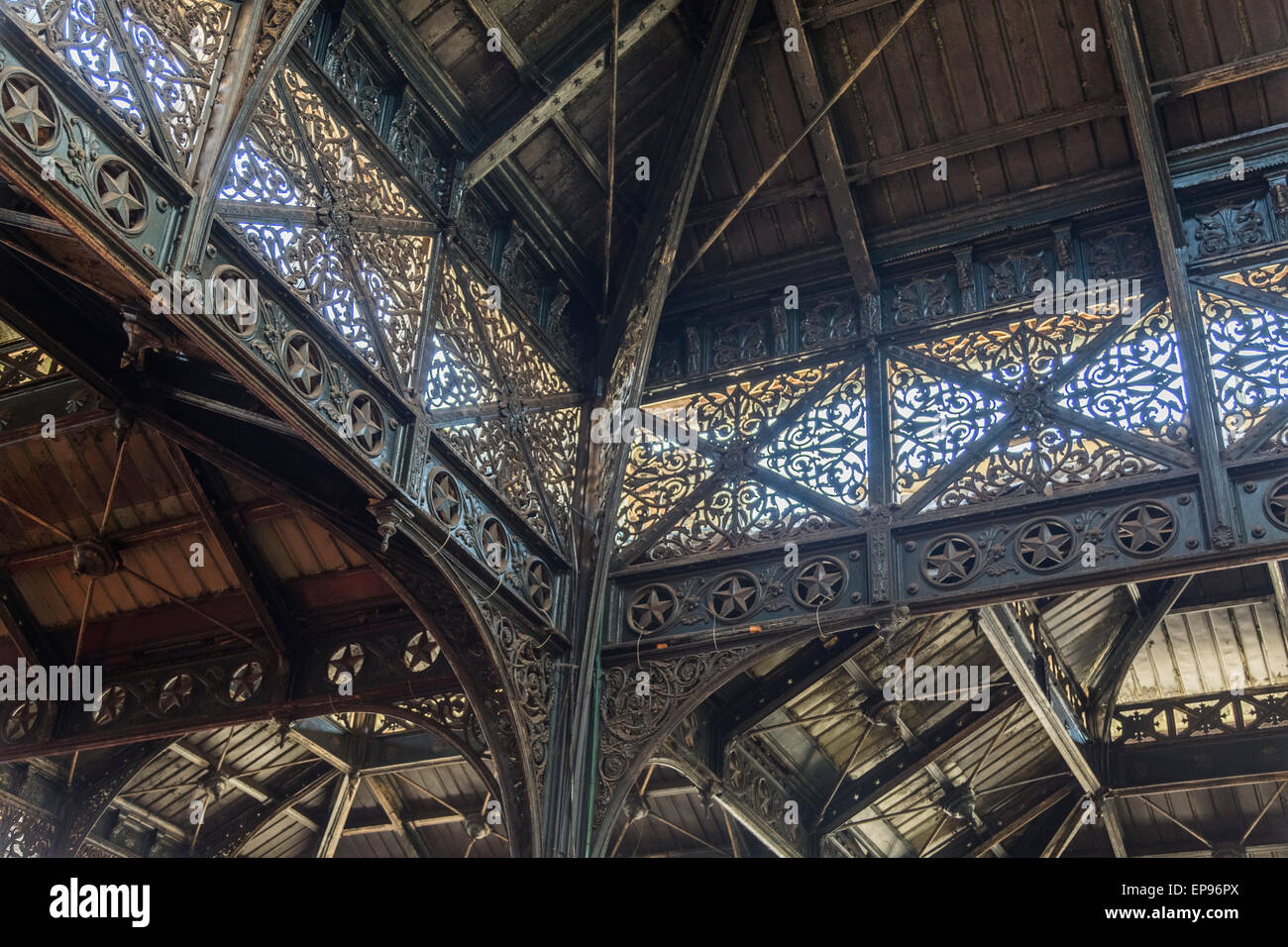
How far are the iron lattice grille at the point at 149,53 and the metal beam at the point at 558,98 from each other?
8.76 feet

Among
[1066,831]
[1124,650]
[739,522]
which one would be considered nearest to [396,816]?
Answer: [739,522]

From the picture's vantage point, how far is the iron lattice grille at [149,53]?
233 inches

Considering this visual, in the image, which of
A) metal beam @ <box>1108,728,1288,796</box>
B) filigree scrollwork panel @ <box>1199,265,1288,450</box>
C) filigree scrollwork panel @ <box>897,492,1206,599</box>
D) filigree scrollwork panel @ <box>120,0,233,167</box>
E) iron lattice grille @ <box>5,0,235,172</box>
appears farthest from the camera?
metal beam @ <box>1108,728,1288,796</box>

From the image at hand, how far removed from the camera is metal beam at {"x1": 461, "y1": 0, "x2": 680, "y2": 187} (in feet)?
30.5

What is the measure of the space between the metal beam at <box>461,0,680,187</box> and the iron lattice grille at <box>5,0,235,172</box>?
8.76 ft

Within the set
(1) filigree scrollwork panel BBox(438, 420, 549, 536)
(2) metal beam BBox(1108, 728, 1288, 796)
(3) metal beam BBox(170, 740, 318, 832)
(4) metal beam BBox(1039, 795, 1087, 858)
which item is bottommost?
(4) metal beam BBox(1039, 795, 1087, 858)

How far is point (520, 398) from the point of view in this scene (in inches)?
374

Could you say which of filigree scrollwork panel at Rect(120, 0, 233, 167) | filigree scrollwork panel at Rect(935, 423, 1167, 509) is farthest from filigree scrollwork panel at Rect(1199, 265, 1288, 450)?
filigree scrollwork panel at Rect(120, 0, 233, 167)

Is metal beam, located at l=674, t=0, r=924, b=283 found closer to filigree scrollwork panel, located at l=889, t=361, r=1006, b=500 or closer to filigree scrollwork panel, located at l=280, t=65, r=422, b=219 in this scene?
filigree scrollwork panel, located at l=889, t=361, r=1006, b=500

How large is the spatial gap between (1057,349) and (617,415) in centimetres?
323

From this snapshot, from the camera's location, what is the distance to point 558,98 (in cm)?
930

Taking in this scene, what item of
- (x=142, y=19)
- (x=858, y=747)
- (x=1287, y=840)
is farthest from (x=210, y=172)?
(x=1287, y=840)

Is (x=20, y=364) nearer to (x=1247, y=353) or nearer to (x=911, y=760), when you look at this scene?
(x=1247, y=353)

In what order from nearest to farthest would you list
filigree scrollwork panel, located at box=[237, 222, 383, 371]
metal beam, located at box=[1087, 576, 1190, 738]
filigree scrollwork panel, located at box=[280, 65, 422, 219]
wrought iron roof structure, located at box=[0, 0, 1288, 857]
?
filigree scrollwork panel, located at box=[237, 222, 383, 371] < wrought iron roof structure, located at box=[0, 0, 1288, 857] < filigree scrollwork panel, located at box=[280, 65, 422, 219] < metal beam, located at box=[1087, 576, 1190, 738]
